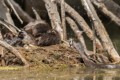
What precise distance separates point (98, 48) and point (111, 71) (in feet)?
4.18

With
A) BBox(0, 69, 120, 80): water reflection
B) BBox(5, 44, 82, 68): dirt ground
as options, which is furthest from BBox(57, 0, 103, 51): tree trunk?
BBox(0, 69, 120, 80): water reflection

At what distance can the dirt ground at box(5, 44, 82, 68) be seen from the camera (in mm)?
8266

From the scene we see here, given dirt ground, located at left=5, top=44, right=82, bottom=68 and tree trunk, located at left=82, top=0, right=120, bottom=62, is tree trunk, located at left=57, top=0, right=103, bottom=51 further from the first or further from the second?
dirt ground, located at left=5, top=44, right=82, bottom=68

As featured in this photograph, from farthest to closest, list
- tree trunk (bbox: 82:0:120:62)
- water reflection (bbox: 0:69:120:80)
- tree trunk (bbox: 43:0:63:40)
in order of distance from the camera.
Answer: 1. tree trunk (bbox: 43:0:63:40)
2. tree trunk (bbox: 82:0:120:62)
3. water reflection (bbox: 0:69:120:80)

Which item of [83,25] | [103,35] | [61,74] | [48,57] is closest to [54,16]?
[83,25]

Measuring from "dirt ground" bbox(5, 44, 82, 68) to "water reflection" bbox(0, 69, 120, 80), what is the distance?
0.99ft

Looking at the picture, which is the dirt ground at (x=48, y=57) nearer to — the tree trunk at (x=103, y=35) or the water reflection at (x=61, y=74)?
the water reflection at (x=61, y=74)

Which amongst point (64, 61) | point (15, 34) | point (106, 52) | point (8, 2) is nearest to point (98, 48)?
point (106, 52)

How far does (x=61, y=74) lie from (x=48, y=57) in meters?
0.82

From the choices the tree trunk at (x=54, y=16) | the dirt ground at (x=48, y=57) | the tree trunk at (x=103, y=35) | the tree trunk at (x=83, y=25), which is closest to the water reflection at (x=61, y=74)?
the dirt ground at (x=48, y=57)

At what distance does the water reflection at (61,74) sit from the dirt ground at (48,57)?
30 centimetres

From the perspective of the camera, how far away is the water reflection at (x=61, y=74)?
7.32m

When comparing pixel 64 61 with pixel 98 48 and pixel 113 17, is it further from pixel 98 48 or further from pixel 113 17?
pixel 113 17

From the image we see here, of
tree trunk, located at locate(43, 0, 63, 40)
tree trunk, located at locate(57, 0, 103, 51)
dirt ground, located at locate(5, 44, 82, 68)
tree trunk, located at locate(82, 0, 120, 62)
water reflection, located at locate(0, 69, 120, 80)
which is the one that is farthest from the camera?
tree trunk, located at locate(43, 0, 63, 40)
